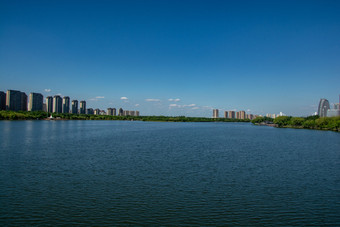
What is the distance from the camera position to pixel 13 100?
407 ft

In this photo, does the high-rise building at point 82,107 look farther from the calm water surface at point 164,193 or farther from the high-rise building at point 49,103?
the calm water surface at point 164,193

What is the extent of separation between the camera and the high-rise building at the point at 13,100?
122375 millimetres

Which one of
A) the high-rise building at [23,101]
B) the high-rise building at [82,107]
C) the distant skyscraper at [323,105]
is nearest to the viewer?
the high-rise building at [23,101]

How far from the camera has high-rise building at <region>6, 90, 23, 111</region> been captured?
401ft

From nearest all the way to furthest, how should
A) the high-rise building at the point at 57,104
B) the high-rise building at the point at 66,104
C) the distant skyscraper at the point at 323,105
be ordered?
the distant skyscraper at the point at 323,105, the high-rise building at the point at 57,104, the high-rise building at the point at 66,104

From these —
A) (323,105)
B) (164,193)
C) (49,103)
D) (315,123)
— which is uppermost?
(323,105)

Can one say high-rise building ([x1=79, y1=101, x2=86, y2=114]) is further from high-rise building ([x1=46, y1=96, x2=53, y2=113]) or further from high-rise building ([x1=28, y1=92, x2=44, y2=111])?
high-rise building ([x1=28, y1=92, x2=44, y2=111])

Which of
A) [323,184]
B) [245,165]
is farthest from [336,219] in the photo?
[245,165]

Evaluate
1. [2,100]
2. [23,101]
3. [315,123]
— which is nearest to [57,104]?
[23,101]

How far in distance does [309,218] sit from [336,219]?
913 millimetres

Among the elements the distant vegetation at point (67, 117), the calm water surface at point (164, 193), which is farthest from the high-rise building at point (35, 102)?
the calm water surface at point (164, 193)

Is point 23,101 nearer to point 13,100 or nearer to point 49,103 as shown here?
point 13,100

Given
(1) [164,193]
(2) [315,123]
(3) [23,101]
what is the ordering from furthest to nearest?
(3) [23,101], (2) [315,123], (1) [164,193]

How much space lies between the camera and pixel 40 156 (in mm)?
17969
